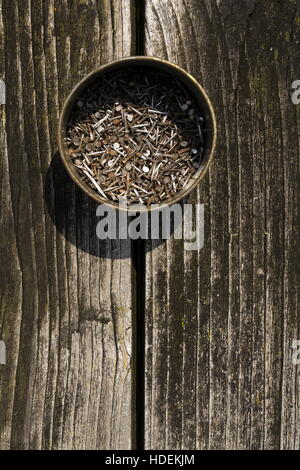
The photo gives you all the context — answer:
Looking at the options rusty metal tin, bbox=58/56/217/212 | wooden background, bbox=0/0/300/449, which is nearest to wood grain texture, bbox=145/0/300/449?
wooden background, bbox=0/0/300/449

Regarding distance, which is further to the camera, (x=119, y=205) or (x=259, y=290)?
(x=259, y=290)

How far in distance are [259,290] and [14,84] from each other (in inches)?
32.3

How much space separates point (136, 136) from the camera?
1.32 metres

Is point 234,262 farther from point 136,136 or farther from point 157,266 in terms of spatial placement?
point 136,136

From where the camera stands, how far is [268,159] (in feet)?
4.49

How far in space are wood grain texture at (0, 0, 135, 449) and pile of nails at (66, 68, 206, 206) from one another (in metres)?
0.08

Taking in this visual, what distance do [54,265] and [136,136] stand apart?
394mm

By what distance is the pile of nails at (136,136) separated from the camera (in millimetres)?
1283

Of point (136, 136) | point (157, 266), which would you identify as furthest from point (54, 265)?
point (136, 136)

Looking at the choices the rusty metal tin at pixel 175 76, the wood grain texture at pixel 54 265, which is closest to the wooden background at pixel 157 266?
the wood grain texture at pixel 54 265

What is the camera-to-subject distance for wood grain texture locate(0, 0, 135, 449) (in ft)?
4.28

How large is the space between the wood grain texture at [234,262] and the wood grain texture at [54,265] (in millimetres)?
94
